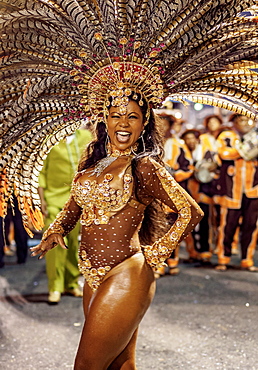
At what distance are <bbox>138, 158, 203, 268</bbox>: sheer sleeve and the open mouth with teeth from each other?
193 mm

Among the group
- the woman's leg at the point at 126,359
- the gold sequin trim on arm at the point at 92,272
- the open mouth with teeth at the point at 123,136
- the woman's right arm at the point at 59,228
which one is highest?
the open mouth with teeth at the point at 123,136

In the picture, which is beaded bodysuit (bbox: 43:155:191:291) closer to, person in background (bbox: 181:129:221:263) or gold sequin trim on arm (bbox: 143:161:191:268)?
gold sequin trim on arm (bbox: 143:161:191:268)

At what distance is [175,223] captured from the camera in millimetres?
2496

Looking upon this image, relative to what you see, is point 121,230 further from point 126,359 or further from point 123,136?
point 126,359

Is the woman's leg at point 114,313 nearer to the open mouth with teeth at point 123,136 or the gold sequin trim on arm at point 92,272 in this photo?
the gold sequin trim on arm at point 92,272

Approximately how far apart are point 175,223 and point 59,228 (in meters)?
0.73

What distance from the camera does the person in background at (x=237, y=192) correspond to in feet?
22.2

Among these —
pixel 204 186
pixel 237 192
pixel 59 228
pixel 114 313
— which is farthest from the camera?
pixel 204 186

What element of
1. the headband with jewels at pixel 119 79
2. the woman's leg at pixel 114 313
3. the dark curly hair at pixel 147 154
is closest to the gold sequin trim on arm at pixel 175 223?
the woman's leg at pixel 114 313

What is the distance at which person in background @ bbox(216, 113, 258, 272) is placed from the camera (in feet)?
22.2

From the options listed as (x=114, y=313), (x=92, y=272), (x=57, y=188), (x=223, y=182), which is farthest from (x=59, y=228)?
(x=223, y=182)

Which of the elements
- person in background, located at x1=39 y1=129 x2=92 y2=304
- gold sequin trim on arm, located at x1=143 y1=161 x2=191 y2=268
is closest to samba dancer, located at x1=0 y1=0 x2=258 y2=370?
gold sequin trim on arm, located at x1=143 y1=161 x2=191 y2=268

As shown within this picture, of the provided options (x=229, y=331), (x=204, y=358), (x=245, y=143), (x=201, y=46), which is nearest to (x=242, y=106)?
(x=201, y=46)

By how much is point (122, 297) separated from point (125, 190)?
547mm
